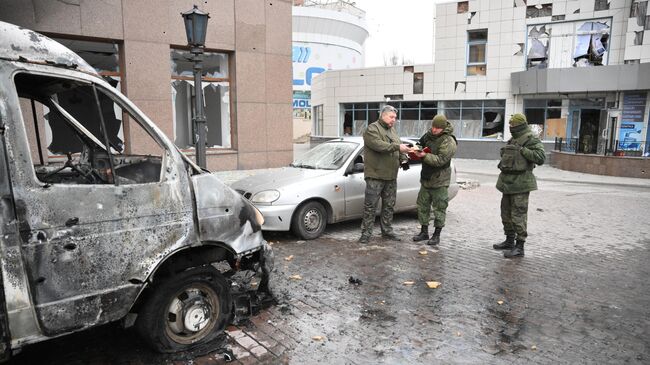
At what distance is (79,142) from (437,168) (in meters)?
4.62

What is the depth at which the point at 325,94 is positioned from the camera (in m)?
29.0

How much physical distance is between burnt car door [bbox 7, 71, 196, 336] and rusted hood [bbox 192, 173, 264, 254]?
108 mm

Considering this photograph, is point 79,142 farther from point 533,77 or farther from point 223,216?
point 533,77

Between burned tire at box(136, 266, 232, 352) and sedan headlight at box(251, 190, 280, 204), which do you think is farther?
sedan headlight at box(251, 190, 280, 204)

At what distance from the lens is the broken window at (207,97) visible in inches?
477

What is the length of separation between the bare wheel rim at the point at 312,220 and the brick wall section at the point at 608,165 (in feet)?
48.9

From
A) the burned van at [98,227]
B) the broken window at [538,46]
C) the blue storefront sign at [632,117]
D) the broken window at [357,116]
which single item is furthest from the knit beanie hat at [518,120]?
the broken window at [357,116]

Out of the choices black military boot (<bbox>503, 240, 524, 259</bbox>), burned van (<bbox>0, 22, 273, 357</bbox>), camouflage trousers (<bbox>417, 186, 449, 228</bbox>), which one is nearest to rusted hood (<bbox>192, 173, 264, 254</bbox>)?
burned van (<bbox>0, 22, 273, 357</bbox>)

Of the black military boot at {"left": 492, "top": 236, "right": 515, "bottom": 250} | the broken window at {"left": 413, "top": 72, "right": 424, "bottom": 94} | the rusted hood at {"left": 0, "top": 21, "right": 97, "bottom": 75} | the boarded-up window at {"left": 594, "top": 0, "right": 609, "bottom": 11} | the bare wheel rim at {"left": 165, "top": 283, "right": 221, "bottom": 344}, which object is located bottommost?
the black military boot at {"left": 492, "top": 236, "right": 515, "bottom": 250}

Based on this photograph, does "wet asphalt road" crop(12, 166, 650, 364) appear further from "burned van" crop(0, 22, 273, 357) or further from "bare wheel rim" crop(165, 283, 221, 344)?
"burned van" crop(0, 22, 273, 357)

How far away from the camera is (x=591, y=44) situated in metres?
21.8

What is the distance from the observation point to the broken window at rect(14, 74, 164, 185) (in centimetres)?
326

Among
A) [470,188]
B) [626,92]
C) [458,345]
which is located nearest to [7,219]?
[458,345]

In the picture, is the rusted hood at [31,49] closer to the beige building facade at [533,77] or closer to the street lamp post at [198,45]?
the street lamp post at [198,45]
